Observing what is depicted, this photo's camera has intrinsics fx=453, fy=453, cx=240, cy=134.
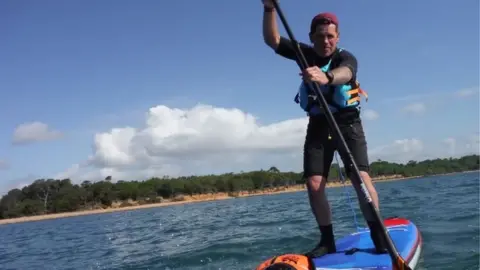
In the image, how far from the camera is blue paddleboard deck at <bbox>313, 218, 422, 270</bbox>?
16.4ft

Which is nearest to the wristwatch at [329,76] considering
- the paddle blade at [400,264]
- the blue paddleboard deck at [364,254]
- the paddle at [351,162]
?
the paddle at [351,162]

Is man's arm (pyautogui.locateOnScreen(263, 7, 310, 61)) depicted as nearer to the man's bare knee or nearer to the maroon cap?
the maroon cap

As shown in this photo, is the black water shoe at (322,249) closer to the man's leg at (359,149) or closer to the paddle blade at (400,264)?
the man's leg at (359,149)

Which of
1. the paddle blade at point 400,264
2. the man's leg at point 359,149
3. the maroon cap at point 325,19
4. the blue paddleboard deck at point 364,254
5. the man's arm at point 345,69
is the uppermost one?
the maroon cap at point 325,19

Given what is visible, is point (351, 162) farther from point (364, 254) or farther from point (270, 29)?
point (270, 29)

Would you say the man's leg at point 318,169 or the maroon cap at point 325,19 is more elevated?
the maroon cap at point 325,19

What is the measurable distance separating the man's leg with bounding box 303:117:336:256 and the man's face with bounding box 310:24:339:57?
82 cm

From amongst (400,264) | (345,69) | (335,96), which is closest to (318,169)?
(335,96)

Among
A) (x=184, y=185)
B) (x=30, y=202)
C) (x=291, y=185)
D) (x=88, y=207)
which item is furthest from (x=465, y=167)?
(x=30, y=202)

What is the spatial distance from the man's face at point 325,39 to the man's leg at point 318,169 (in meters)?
0.82

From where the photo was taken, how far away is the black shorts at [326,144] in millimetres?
5121

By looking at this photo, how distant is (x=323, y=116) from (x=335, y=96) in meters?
0.33

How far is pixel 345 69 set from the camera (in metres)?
4.36

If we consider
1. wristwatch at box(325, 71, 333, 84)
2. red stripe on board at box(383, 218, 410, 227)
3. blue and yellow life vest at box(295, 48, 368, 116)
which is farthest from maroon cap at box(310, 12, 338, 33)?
red stripe on board at box(383, 218, 410, 227)
